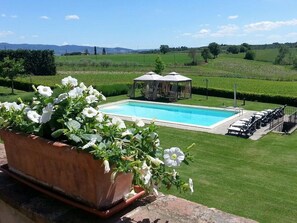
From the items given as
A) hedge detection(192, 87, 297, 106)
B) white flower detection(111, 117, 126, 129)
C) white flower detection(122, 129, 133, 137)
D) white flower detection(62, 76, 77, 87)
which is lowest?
hedge detection(192, 87, 297, 106)

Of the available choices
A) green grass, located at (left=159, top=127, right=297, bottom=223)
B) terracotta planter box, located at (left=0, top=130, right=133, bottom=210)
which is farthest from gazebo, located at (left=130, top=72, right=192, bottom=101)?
terracotta planter box, located at (left=0, top=130, right=133, bottom=210)

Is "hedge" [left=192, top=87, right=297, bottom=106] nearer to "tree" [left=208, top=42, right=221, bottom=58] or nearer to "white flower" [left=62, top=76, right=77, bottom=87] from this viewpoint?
"white flower" [left=62, top=76, right=77, bottom=87]

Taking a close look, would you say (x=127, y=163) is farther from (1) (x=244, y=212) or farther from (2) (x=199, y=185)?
(2) (x=199, y=185)

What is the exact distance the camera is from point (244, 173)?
844 cm

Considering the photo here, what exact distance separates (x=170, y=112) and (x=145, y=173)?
57.2 ft

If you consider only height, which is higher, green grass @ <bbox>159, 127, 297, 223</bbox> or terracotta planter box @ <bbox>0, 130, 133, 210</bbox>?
terracotta planter box @ <bbox>0, 130, 133, 210</bbox>

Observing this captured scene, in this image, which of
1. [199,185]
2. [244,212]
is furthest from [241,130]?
[244,212]

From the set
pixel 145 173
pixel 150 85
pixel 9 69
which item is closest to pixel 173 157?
pixel 145 173

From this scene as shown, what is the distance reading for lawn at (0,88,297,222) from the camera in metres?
6.36

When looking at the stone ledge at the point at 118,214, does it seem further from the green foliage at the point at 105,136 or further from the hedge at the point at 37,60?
the hedge at the point at 37,60

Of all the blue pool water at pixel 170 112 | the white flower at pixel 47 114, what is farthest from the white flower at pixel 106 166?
the blue pool water at pixel 170 112

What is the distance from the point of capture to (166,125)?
45.6ft

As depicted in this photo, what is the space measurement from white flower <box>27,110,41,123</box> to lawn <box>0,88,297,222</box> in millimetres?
5165

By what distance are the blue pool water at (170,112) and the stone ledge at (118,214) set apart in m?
14.3
